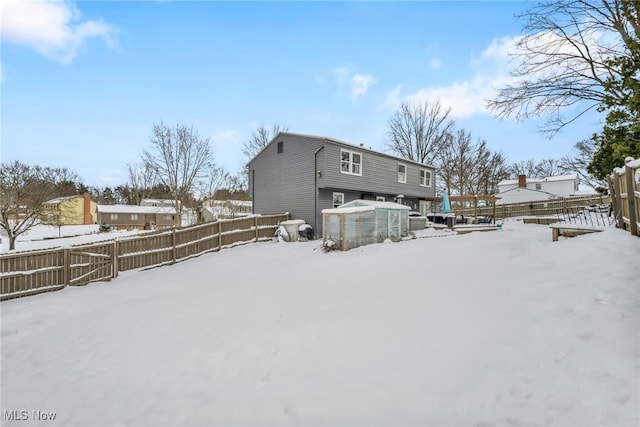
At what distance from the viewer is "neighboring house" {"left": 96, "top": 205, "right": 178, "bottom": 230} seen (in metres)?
46.1

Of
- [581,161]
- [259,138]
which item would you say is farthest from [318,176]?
[581,161]

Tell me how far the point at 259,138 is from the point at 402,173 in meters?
19.0

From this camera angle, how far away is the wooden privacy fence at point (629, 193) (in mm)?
5082

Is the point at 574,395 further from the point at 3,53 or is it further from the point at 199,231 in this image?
the point at 199,231

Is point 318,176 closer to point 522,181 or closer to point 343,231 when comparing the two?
point 343,231

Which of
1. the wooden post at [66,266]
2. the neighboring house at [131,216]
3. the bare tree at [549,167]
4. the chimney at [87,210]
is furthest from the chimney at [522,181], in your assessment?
the chimney at [87,210]

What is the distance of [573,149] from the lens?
39500 mm

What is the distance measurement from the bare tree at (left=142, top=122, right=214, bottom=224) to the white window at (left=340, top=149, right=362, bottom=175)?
14475 mm

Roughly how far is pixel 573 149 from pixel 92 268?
53575 millimetres

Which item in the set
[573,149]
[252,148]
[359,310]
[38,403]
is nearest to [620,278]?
[359,310]

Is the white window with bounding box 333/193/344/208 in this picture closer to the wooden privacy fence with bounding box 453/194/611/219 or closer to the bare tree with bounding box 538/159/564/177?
the wooden privacy fence with bounding box 453/194/611/219

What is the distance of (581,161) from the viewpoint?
3872 cm

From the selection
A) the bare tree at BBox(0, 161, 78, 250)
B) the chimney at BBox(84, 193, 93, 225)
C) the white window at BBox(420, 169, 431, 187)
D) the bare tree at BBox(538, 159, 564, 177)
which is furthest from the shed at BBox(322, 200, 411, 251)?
the chimney at BBox(84, 193, 93, 225)

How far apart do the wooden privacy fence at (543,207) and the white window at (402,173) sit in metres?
7.05
